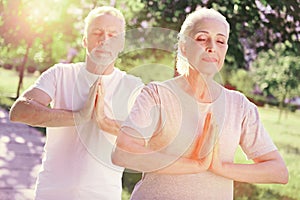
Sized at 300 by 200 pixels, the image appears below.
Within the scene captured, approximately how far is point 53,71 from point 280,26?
6.52m

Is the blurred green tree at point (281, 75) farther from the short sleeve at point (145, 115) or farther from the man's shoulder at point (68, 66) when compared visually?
the short sleeve at point (145, 115)

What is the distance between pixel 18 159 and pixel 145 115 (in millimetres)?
8059

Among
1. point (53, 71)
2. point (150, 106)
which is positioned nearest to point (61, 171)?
point (53, 71)

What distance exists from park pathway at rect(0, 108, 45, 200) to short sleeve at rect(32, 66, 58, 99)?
4393mm

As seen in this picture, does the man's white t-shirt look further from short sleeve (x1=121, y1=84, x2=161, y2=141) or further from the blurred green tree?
the blurred green tree

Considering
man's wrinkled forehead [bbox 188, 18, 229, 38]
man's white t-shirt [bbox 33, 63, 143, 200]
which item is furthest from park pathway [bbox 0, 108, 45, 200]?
man's wrinkled forehead [bbox 188, 18, 229, 38]

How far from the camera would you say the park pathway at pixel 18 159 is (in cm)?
751

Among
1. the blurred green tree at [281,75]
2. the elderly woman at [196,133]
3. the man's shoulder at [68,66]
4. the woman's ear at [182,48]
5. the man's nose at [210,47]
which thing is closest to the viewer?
the elderly woman at [196,133]

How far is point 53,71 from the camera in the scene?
2.97m

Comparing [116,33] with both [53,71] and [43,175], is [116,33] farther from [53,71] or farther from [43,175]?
[43,175]

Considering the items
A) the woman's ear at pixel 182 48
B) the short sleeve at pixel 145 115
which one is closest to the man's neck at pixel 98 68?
the woman's ear at pixel 182 48

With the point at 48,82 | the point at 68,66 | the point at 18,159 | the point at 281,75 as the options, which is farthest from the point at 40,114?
the point at 281,75

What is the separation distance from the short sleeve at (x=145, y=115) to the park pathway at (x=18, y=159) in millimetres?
5166

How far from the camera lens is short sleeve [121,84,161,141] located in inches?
85.7
